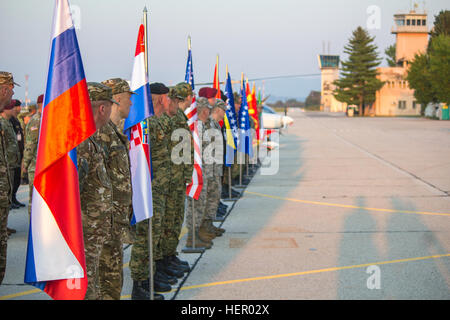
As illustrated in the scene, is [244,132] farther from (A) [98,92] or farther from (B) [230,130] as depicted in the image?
(A) [98,92]

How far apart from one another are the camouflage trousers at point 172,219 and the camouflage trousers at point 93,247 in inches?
87.9

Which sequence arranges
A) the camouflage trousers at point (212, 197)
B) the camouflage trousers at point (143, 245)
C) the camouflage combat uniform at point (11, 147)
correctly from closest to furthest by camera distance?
the camouflage trousers at point (143, 245), the camouflage trousers at point (212, 197), the camouflage combat uniform at point (11, 147)

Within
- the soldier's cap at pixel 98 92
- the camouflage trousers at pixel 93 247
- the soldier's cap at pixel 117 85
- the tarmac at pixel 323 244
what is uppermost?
the soldier's cap at pixel 117 85

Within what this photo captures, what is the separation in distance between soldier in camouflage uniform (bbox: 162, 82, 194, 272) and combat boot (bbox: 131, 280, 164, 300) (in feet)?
2.68

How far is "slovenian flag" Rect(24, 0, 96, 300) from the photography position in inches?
125

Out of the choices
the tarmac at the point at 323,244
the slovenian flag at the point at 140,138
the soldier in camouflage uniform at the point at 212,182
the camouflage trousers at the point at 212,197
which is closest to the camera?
the slovenian flag at the point at 140,138

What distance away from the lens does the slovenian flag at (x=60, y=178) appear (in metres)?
3.18

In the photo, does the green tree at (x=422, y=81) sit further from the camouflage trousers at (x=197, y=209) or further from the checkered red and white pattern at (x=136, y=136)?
the checkered red and white pattern at (x=136, y=136)

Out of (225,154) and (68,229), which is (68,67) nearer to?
(68,229)

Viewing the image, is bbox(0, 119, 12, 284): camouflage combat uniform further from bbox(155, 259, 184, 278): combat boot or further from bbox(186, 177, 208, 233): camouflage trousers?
bbox(186, 177, 208, 233): camouflage trousers

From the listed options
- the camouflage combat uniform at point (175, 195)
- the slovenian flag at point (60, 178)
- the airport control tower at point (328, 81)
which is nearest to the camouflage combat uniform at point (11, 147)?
the camouflage combat uniform at point (175, 195)

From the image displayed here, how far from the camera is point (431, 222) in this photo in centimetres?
883

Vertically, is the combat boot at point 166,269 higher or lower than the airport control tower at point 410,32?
lower

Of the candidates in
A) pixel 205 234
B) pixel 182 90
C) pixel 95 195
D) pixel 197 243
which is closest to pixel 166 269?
pixel 197 243
